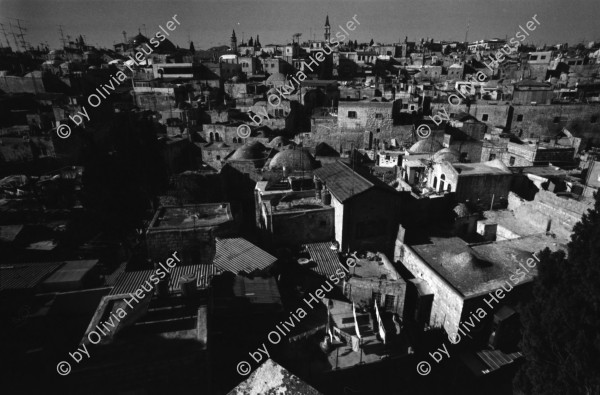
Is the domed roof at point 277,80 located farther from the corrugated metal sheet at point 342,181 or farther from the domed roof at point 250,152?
the corrugated metal sheet at point 342,181

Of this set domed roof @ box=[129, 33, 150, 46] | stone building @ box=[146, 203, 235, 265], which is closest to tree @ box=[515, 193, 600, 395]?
stone building @ box=[146, 203, 235, 265]

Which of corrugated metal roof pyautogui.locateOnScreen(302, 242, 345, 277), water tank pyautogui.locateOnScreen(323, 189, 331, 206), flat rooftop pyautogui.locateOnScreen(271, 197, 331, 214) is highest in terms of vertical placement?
water tank pyautogui.locateOnScreen(323, 189, 331, 206)

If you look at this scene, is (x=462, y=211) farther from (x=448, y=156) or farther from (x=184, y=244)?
(x=184, y=244)

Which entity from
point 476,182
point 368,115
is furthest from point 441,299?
point 368,115

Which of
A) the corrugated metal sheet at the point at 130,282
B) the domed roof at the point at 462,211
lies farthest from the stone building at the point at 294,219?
the domed roof at the point at 462,211

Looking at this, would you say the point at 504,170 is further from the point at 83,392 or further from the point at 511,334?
the point at 83,392

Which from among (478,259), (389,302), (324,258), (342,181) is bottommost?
(389,302)

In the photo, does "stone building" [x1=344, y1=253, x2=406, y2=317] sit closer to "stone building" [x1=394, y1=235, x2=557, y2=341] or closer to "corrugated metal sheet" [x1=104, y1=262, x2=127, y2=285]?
"stone building" [x1=394, y1=235, x2=557, y2=341]
